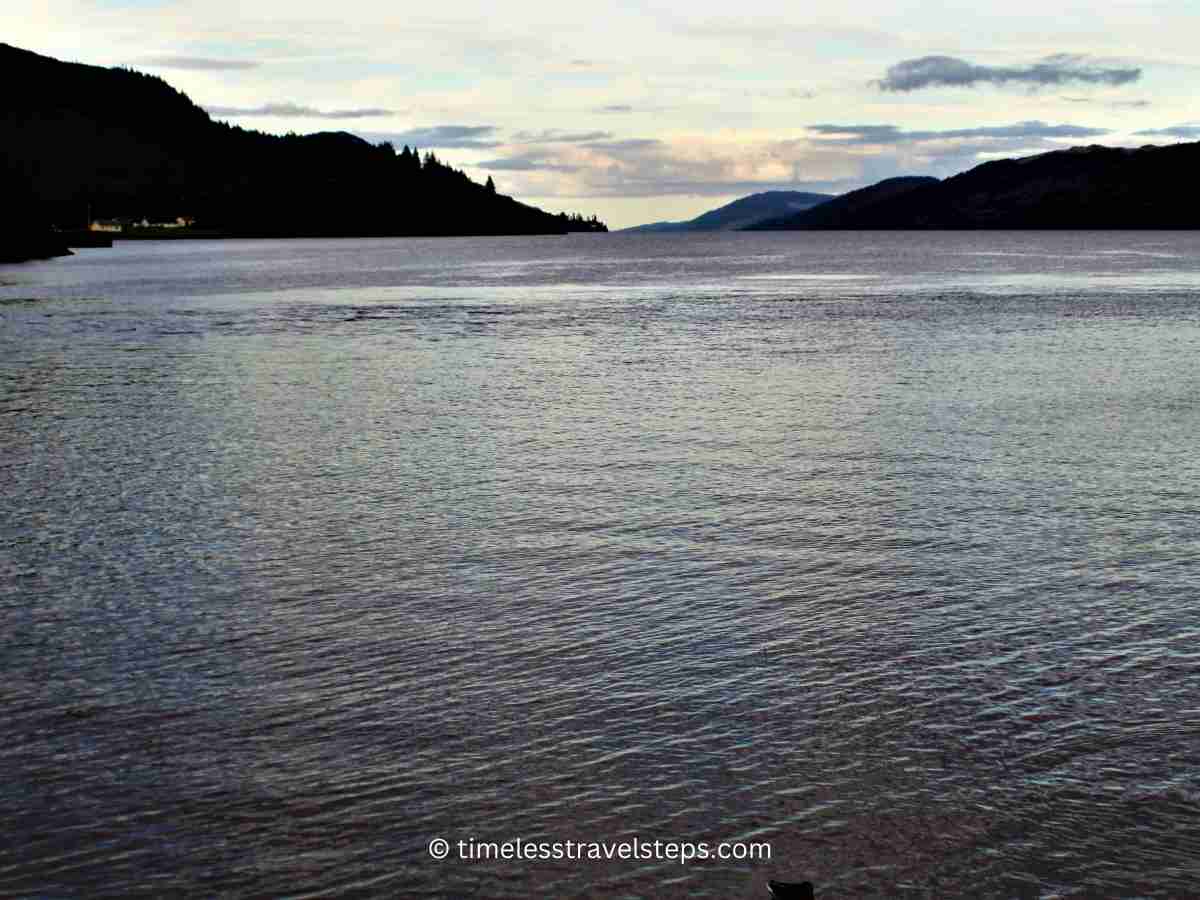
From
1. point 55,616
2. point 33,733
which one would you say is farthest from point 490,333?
point 33,733

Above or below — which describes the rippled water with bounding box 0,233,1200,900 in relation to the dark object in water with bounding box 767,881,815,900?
below

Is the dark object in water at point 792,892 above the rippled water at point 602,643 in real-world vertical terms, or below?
above

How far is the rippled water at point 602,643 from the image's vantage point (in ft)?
37.9

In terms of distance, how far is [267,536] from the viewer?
2367 centimetres

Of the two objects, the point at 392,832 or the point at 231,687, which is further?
the point at 231,687

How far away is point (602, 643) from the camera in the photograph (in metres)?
16.9

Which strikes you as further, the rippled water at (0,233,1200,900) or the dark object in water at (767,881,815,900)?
the rippled water at (0,233,1200,900)

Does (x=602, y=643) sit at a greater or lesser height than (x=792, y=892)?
lesser

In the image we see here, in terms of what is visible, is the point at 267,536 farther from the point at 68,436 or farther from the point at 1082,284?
the point at 1082,284

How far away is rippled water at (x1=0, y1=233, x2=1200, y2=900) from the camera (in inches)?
455

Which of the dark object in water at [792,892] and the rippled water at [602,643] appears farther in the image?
the rippled water at [602,643]

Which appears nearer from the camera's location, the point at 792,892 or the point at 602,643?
the point at 792,892

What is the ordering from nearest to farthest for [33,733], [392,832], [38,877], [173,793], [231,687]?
[38,877] < [392,832] < [173,793] < [33,733] < [231,687]

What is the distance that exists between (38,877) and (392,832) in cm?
306
